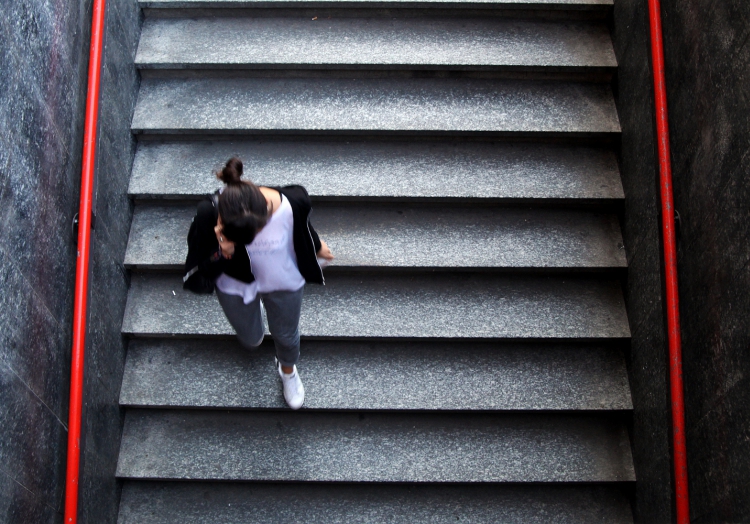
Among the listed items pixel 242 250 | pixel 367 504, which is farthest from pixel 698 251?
pixel 367 504

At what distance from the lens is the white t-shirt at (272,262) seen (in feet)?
10.7

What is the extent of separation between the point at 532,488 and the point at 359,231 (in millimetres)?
2007

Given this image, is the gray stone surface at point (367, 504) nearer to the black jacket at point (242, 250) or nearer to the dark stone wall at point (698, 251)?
the dark stone wall at point (698, 251)

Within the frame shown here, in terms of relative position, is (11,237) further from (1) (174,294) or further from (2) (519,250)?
(2) (519,250)

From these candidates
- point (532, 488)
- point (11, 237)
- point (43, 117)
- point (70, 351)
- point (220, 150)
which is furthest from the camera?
point (220, 150)

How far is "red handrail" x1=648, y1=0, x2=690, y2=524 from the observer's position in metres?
3.55

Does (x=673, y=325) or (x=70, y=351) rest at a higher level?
(x=673, y=325)

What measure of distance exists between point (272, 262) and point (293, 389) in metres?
1.22

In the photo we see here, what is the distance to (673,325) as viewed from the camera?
12.1 feet

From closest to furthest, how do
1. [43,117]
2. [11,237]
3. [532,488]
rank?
[11,237] → [43,117] → [532,488]

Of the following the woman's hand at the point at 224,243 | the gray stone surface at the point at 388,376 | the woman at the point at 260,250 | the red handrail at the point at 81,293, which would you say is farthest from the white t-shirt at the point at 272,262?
the gray stone surface at the point at 388,376

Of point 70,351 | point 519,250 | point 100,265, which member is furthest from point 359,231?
point 70,351

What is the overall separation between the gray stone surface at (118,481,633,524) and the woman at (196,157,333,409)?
1.28m

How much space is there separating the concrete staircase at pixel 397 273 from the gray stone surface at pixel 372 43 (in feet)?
0.05
